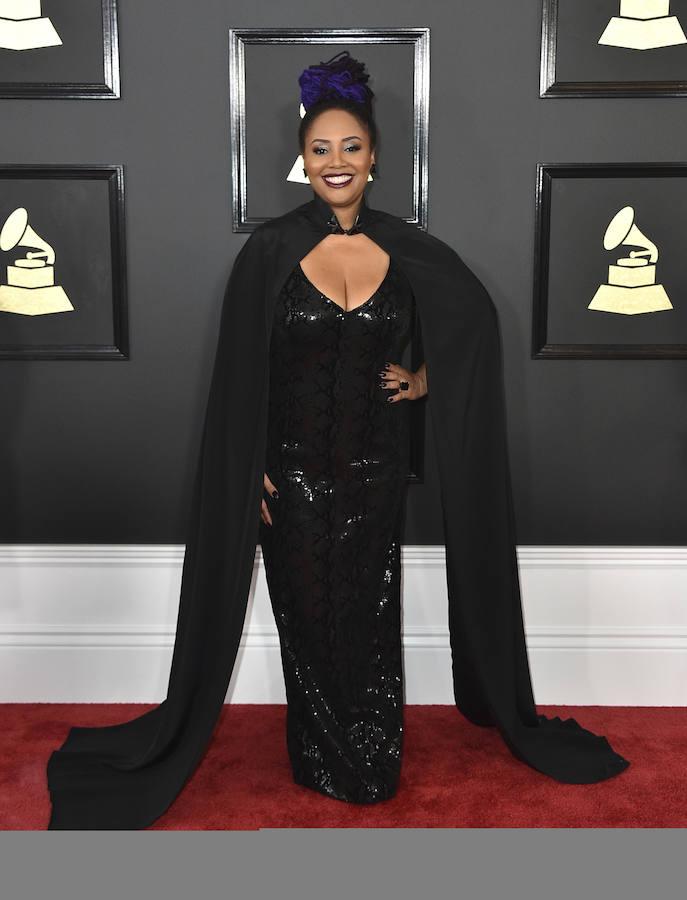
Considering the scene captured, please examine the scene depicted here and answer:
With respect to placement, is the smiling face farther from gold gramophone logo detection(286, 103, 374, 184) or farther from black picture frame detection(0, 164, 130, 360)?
black picture frame detection(0, 164, 130, 360)

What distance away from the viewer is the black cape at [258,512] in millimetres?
2639

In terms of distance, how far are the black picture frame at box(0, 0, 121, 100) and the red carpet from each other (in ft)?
6.91

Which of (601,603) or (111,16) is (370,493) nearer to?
(601,603)

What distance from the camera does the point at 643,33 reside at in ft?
10.1

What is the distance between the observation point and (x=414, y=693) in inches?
134

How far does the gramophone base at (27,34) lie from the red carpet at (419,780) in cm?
227

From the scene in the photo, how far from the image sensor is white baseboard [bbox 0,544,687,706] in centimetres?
335

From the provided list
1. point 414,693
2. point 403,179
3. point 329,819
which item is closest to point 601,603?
point 414,693

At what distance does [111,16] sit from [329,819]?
8.52ft

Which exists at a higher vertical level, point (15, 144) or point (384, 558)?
point (15, 144)

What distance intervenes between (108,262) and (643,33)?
1.94 metres

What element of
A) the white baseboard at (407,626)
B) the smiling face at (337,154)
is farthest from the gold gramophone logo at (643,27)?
the white baseboard at (407,626)

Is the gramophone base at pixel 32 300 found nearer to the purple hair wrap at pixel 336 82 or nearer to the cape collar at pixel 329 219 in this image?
the cape collar at pixel 329 219

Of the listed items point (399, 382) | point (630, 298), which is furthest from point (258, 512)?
point (630, 298)
